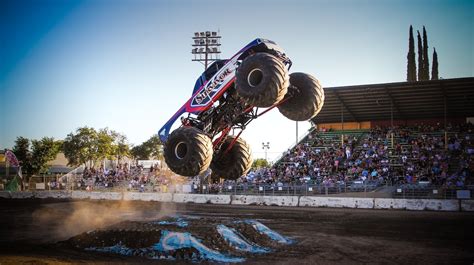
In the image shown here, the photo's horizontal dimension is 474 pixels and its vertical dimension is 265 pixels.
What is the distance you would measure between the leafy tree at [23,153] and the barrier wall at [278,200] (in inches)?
1383

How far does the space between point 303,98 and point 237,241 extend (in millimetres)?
4411

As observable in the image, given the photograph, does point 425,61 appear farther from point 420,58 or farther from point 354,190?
point 354,190

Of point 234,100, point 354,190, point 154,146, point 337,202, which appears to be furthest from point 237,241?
point 154,146

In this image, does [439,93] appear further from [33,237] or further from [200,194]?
[33,237]

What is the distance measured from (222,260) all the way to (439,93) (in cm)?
2912

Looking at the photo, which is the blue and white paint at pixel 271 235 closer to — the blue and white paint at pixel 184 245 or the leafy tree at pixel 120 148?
the blue and white paint at pixel 184 245

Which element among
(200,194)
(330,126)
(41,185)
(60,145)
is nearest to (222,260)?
(200,194)

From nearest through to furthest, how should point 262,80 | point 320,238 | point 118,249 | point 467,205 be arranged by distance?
point 262,80 < point 118,249 < point 320,238 < point 467,205

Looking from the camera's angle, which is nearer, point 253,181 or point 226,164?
point 226,164

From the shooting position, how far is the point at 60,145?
73000 mm

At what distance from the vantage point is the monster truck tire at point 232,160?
45.5 feet

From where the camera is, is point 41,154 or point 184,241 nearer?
point 184,241

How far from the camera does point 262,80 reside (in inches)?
396

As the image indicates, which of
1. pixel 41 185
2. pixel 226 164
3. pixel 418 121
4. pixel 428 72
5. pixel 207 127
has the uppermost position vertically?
pixel 428 72
